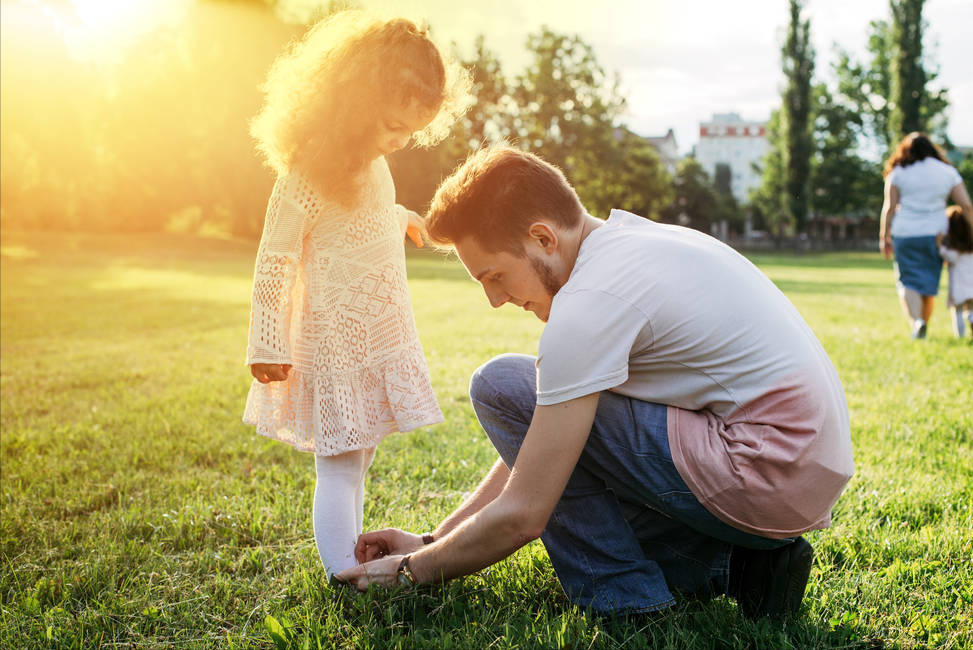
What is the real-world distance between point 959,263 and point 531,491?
6.69 meters

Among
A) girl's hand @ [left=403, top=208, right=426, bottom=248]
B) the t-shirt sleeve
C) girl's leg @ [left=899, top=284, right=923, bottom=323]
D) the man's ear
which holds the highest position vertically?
girl's hand @ [left=403, top=208, right=426, bottom=248]

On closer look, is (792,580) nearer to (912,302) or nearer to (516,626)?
(516,626)

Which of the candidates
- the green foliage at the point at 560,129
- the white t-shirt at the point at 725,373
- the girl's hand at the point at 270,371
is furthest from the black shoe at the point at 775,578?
the green foliage at the point at 560,129

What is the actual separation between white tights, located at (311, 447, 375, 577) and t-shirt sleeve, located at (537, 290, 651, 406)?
0.95m

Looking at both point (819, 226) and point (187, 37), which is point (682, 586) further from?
point (819, 226)

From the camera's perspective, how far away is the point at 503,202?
180 cm

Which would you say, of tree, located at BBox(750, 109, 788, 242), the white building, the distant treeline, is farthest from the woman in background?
the white building

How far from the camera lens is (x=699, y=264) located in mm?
1776

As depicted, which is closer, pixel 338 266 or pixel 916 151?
pixel 338 266

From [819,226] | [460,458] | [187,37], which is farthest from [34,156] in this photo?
[819,226]

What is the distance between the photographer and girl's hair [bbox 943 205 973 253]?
22.7ft

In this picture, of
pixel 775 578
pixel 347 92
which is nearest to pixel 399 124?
pixel 347 92

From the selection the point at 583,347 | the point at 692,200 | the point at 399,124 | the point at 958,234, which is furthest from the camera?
the point at 692,200

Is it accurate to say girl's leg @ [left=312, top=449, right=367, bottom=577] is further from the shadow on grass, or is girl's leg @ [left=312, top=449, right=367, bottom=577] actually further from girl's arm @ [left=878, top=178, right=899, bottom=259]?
girl's arm @ [left=878, top=178, right=899, bottom=259]
